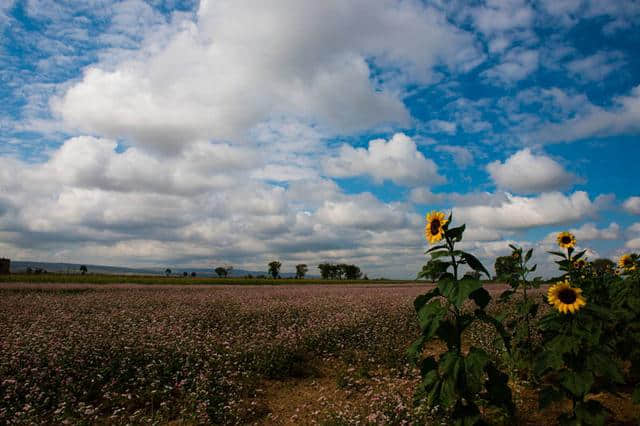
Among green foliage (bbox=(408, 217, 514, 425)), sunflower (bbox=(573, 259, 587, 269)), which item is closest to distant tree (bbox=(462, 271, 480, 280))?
green foliage (bbox=(408, 217, 514, 425))

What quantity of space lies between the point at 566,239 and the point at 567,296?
2328 millimetres

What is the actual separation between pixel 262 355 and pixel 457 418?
5.09 m

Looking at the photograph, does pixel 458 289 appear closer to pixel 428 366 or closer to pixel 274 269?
pixel 428 366

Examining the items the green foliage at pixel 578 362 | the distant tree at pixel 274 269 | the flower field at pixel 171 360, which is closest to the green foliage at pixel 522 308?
the green foliage at pixel 578 362

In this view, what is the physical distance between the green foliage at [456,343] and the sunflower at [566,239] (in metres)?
3.27

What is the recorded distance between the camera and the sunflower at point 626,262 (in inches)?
288

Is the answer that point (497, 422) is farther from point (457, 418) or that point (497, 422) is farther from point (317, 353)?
point (317, 353)

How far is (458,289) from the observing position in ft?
12.3

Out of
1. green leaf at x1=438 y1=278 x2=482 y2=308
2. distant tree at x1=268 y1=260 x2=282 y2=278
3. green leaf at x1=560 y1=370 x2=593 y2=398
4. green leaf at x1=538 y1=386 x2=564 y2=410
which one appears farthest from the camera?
distant tree at x1=268 y1=260 x2=282 y2=278

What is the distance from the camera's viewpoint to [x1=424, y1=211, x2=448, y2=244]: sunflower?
13.9 ft

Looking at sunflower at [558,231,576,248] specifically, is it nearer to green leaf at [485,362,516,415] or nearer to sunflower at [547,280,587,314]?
sunflower at [547,280,587,314]

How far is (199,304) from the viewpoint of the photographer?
15.2m

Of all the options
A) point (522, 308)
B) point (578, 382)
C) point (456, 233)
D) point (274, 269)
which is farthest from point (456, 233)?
point (274, 269)

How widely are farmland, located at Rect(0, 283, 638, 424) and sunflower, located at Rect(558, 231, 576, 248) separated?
233cm
